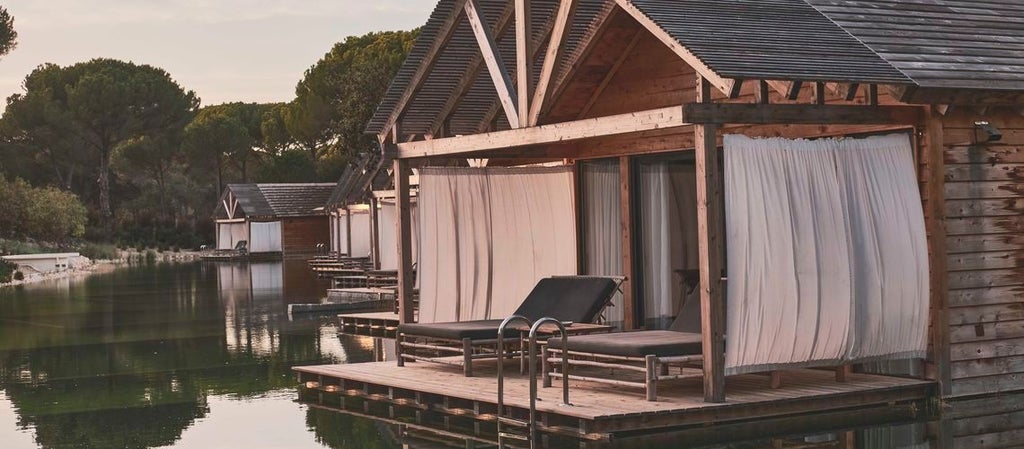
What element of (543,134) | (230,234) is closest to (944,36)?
(543,134)

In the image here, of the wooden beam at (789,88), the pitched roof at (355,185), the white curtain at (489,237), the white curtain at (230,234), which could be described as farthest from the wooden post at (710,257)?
the white curtain at (230,234)

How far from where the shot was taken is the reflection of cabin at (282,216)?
58.0 meters

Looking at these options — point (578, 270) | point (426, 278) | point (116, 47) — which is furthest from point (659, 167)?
point (116, 47)

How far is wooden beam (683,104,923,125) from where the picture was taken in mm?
10180

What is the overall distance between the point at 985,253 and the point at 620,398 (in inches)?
121

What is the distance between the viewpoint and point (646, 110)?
480 inches

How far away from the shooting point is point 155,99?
6938 cm

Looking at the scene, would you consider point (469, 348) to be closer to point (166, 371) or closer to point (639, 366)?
point (639, 366)

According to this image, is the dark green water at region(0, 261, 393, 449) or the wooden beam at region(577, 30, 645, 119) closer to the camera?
the dark green water at region(0, 261, 393, 449)

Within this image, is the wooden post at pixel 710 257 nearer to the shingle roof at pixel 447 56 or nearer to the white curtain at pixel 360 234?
the shingle roof at pixel 447 56

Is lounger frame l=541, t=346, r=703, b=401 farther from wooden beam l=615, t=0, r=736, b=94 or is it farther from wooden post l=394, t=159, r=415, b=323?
wooden post l=394, t=159, r=415, b=323

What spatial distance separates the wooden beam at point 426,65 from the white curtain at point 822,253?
3.97 m

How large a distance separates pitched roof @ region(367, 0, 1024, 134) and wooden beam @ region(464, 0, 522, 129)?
→ 38 centimetres

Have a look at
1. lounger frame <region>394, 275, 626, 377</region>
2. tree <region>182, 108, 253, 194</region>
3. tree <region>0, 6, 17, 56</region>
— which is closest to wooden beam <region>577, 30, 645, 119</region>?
lounger frame <region>394, 275, 626, 377</region>
